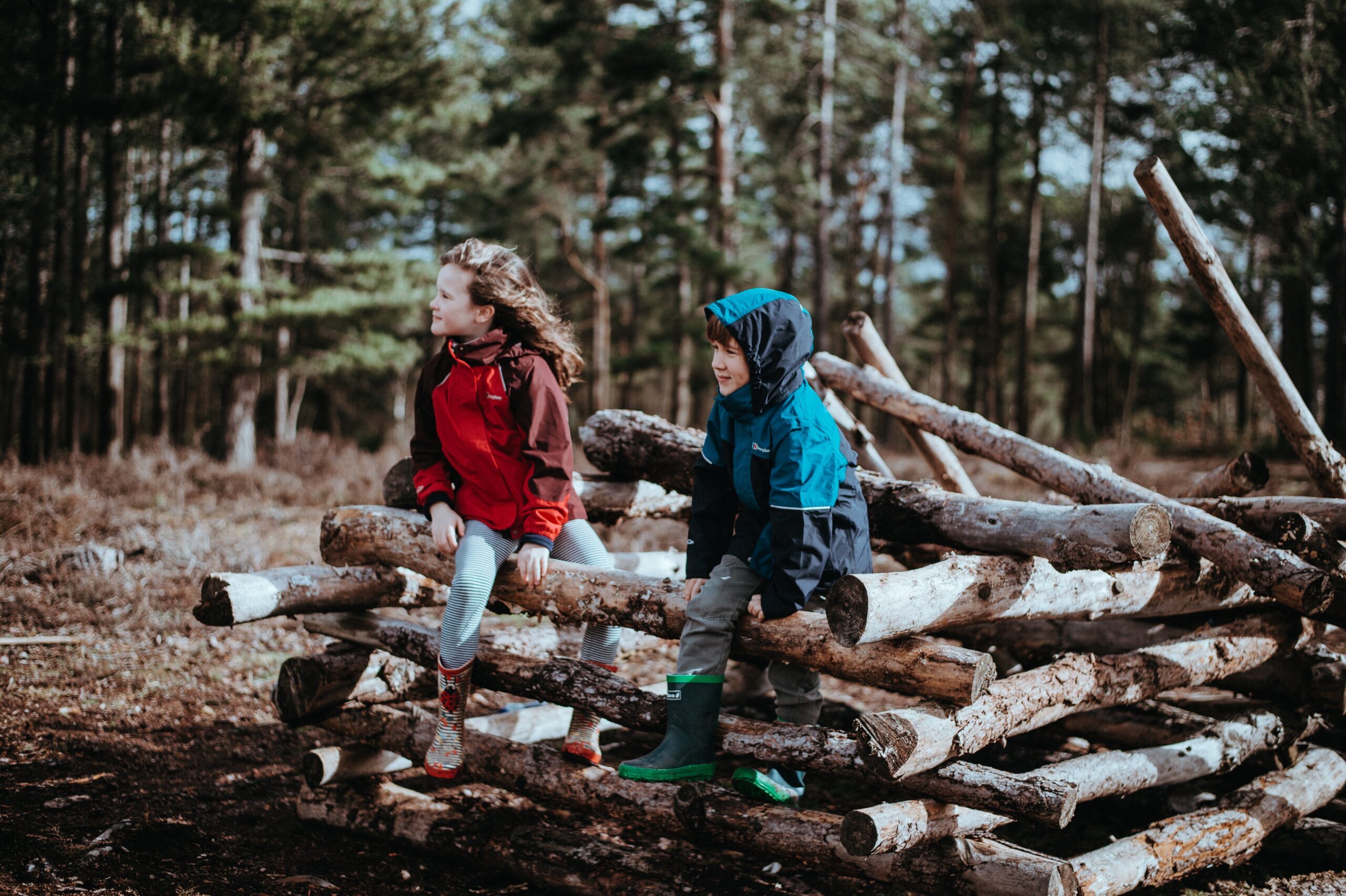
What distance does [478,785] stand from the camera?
4312 mm

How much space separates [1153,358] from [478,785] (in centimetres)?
3184

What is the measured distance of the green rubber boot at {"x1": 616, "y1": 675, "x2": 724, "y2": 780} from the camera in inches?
122

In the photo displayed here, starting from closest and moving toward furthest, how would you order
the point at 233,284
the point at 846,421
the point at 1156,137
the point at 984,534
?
the point at 984,534 → the point at 846,421 → the point at 233,284 → the point at 1156,137

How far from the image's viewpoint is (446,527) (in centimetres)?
361

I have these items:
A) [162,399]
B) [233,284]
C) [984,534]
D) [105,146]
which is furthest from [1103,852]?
[162,399]

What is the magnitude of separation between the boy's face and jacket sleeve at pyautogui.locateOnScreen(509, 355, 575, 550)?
73 cm

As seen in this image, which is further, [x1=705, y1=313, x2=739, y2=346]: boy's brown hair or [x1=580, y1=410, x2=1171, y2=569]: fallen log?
[x1=705, y1=313, x2=739, y2=346]: boy's brown hair

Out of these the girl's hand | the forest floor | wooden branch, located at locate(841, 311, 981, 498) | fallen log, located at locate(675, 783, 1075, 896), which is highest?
wooden branch, located at locate(841, 311, 981, 498)

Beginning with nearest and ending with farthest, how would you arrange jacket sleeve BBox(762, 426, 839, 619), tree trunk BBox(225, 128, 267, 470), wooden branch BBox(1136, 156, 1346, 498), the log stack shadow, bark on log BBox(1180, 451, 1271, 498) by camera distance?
1. the log stack shadow
2. jacket sleeve BBox(762, 426, 839, 619)
3. wooden branch BBox(1136, 156, 1346, 498)
4. bark on log BBox(1180, 451, 1271, 498)
5. tree trunk BBox(225, 128, 267, 470)

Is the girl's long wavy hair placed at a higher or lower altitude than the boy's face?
higher

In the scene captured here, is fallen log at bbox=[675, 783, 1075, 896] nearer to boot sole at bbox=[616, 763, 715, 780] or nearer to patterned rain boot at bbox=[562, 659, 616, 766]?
boot sole at bbox=[616, 763, 715, 780]

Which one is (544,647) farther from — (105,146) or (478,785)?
(105,146)

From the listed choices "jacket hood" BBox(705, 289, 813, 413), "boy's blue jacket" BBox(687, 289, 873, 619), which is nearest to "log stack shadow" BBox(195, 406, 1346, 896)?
"boy's blue jacket" BBox(687, 289, 873, 619)

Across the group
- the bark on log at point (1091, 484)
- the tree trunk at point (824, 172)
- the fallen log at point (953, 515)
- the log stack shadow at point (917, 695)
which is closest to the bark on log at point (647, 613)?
the log stack shadow at point (917, 695)
